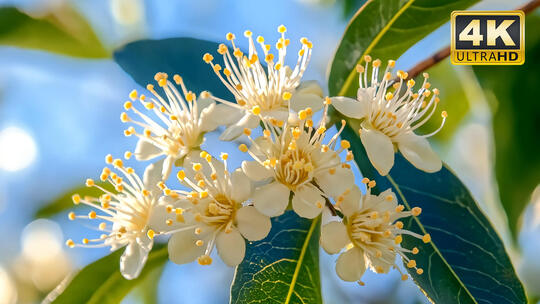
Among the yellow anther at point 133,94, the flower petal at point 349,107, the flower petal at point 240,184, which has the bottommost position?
the flower petal at point 240,184

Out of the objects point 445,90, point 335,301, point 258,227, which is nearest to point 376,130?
point 258,227

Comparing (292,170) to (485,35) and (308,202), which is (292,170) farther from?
(485,35)

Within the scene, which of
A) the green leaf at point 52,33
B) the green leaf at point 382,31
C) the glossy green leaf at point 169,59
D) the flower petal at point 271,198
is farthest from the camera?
the green leaf at point 52,33

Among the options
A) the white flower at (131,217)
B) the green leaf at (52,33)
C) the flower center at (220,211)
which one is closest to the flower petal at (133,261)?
the white flower at (131,217)


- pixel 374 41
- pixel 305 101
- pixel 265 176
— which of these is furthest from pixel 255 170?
pixel 374 41

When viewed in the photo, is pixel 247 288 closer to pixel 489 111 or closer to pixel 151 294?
pixel 151 294

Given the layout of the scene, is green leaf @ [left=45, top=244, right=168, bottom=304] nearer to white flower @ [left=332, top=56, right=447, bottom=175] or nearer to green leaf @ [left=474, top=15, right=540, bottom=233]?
white flower @ [left=332, top=56, right=447, bottom=175]

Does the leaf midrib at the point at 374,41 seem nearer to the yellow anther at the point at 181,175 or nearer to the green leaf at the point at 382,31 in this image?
the green leaf at the point at 382,31
